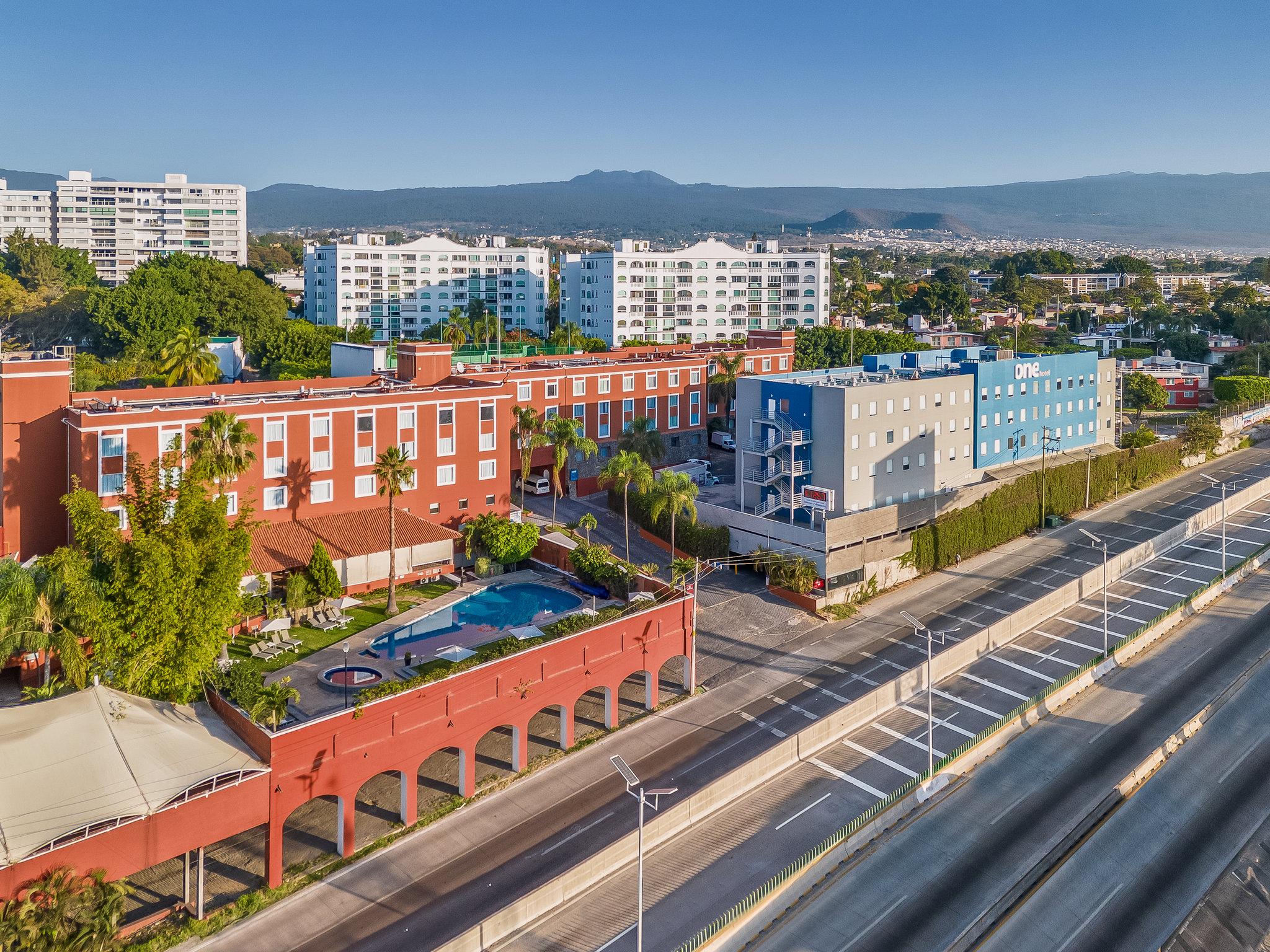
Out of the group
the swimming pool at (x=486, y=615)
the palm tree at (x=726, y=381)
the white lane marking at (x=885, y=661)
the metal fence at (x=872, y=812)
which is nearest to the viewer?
the metal fence at (x=872, y=812)

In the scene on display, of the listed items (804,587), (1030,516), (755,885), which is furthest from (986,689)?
(1030,516)

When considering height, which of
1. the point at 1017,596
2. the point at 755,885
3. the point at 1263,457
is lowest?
the point at 755,885

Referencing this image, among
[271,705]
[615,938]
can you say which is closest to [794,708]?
[615,938]

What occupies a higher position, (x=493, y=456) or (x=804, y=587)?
(x=493, y=456)

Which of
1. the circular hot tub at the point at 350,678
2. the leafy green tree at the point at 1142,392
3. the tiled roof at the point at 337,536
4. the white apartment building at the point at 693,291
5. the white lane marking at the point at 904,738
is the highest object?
the white apartment building at the point at 693,291

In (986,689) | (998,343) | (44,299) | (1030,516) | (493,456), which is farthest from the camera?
(998,343)

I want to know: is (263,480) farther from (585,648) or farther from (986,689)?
(986,689)

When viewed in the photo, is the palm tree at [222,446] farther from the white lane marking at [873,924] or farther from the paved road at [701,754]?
the white lane marking at [873,924]

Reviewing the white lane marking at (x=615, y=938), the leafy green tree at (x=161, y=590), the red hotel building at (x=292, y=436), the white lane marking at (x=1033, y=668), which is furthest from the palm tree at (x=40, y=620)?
the white lane marking at (x=1033, y=668)
